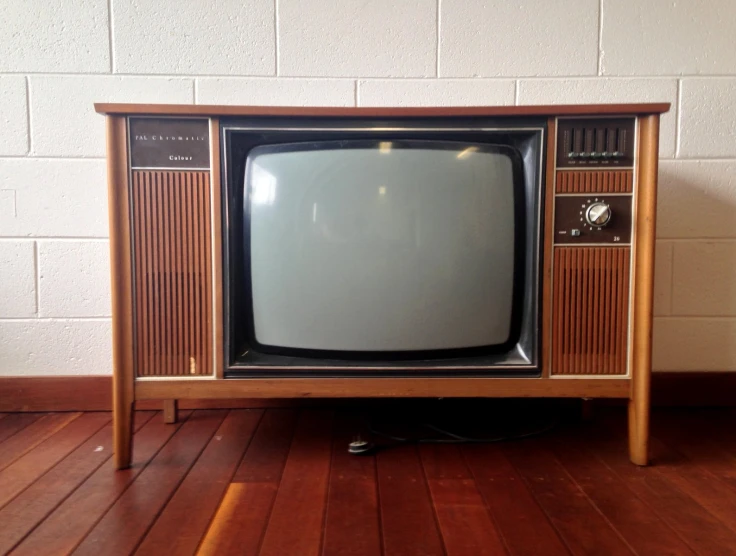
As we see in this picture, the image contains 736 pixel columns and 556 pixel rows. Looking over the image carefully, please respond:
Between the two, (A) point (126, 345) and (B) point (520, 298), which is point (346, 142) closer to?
(B) point (520, 298)

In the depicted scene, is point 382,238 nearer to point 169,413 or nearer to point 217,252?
point 217,252

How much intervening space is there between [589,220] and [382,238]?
400 mm

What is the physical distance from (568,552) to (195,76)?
1361 mm

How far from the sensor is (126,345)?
932 millimetres

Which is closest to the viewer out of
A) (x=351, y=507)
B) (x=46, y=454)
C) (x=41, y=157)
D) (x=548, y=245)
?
(x=351, y=507)

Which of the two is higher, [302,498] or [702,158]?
[702,158]

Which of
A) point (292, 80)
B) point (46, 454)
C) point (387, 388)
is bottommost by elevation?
point (46, 454)

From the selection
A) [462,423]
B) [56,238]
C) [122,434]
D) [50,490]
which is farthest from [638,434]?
[56,238]

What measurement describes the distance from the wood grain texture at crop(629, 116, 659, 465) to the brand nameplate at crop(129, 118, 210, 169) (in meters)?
0.84

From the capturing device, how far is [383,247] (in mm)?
948

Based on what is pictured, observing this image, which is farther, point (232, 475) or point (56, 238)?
point (56, 238)

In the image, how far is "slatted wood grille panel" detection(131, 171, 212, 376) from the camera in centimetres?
93

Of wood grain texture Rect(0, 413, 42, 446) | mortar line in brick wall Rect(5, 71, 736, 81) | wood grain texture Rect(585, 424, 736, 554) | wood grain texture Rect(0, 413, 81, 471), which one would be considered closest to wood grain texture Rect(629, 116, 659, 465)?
wood grain texture Rect(585, 424, 736, 554)

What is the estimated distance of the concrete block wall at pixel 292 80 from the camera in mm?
1295
